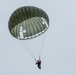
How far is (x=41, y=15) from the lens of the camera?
233 ft

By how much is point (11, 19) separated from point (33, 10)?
10.1 ft

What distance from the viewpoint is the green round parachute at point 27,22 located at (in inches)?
2773

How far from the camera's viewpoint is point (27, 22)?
2798 inches

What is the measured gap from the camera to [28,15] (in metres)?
70.5

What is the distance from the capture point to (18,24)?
7094cm

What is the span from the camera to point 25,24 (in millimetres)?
71062

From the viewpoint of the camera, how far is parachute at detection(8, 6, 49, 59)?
70438 millimetres

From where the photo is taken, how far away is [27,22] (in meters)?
71.1

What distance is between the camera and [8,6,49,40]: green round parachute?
7044 centimetres

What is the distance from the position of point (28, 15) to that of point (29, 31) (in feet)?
6.94

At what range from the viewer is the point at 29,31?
7094cm

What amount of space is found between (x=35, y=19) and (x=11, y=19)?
3.17 metres

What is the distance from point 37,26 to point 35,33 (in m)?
0.95

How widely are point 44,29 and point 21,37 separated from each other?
126 inches
